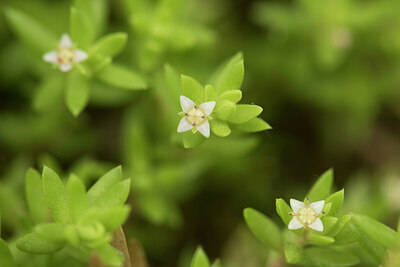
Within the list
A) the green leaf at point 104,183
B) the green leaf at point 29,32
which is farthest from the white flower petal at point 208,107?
the green leaf at point 29,32

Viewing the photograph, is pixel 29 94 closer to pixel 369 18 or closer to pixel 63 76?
Result: pixel 63 76

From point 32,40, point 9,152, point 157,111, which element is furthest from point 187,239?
point 32,40

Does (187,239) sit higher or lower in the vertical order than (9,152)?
lower

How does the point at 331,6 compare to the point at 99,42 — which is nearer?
the point at 99,42

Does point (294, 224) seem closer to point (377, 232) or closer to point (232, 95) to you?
point (377, 232)

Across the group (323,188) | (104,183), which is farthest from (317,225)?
(104,183)

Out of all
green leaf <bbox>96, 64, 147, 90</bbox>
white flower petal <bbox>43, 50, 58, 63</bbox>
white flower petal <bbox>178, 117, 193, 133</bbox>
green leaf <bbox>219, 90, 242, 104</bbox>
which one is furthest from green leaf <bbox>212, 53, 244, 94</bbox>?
white flower petal <bbox>43, 50, 58, 63</bbox>

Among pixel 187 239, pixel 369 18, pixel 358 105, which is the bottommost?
pixel 187 239
